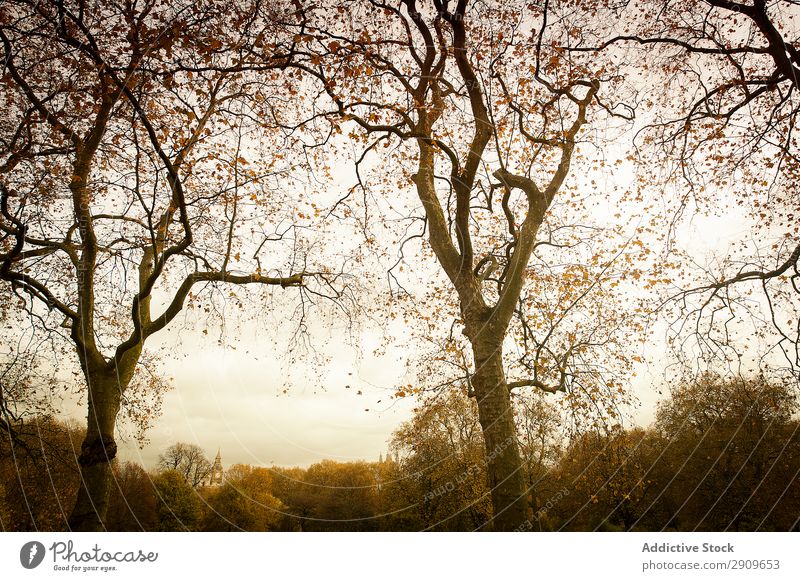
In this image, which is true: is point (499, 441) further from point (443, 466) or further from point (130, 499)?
point (443, 466)

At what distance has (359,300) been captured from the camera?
765cm

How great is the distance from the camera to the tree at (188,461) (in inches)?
301

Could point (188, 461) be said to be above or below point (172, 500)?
above

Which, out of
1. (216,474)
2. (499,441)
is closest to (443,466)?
(216,474)

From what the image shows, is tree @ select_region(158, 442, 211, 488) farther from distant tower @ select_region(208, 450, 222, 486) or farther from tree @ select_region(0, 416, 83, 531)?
tree @ select_region(0, 416, 83, 531)

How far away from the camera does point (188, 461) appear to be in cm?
818

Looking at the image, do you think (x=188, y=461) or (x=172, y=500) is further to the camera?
(x=172, y=500)

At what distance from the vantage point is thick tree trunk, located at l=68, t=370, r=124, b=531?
5750mm

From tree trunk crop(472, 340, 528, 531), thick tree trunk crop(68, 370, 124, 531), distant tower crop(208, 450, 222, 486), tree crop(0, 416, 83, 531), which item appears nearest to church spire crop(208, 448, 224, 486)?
distant tower crop(208, 450, 222, 486)
